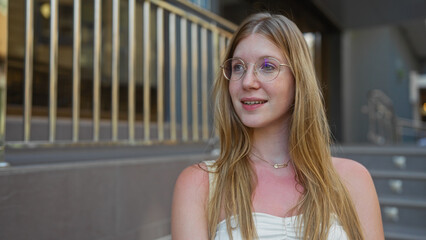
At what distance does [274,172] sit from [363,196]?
281 millimetres

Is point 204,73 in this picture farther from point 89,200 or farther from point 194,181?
point 194,181

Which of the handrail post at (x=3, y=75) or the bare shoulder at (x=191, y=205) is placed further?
the handrail post at (x=3, y=75)

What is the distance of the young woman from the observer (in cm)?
112

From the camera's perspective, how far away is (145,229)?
188 cm

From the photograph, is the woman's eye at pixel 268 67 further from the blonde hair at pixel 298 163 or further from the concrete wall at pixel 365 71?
the concrete wall at pixel 365 71

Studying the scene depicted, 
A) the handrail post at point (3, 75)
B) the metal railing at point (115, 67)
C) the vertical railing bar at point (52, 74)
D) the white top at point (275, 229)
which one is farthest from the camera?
the vertical railing bar at point (52, 74)

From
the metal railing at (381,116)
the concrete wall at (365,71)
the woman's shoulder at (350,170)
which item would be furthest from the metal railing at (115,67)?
the concrete wall at (365,71)

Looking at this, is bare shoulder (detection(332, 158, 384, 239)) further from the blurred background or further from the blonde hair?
the blurred background

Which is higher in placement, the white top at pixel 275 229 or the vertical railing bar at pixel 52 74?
the vertical railing bar at pixel 52 74

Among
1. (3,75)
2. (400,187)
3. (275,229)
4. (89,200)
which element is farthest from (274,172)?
(400,187)

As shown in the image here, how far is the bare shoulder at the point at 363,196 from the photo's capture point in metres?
1.17

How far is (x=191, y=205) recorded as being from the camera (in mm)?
1159

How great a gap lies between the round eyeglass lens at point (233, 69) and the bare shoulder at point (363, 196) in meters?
0.44

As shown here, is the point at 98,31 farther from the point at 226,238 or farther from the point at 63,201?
the point at 226,238
